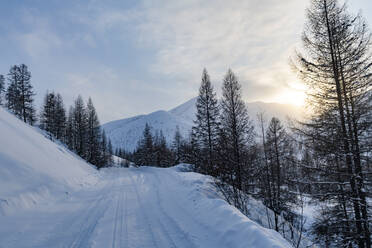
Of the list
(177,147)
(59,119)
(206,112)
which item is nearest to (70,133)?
(59,119)

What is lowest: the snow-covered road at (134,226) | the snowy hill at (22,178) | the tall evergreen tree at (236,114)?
the snow-covered road at (134,226)

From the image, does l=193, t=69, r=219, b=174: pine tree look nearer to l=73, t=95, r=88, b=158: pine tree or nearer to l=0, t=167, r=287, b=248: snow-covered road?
l=0, t=167, r=287, b=248: snow-covered road

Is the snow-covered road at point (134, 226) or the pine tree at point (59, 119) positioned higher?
the pine tree at point (59, 119)

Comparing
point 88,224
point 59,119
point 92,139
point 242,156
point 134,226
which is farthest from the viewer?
point 59,119

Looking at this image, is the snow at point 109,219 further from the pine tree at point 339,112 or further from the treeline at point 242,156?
the pine tree at point 339,112

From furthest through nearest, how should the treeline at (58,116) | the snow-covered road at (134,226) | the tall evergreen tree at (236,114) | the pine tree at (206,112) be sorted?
A: the treeline at (58,116)
the pine tree at (206,112)
the tall evergreen tree at (236,114)
the snow-covered road at (134,226)

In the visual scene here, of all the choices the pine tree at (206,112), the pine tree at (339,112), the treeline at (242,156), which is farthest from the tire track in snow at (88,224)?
the pine tree at (206,112)

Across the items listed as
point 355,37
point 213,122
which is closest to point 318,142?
point 355,37

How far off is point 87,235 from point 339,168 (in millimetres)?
9477

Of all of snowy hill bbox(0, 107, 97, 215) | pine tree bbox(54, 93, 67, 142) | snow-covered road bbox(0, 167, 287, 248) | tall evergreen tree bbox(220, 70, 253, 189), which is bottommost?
snow-covered road bbox(0, 167, 287, 248)

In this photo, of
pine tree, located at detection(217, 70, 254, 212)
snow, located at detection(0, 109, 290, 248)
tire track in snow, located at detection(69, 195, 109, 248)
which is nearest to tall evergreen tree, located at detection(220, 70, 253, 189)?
pine tree, located at detection(217, 70, 254, 212)

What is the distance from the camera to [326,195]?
7867 mm

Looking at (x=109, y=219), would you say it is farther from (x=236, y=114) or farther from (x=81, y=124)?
(x=81, y=124)

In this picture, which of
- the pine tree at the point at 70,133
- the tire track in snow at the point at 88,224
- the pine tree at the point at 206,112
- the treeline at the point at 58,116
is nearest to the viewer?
the tire track in snow at the point at 88,224
